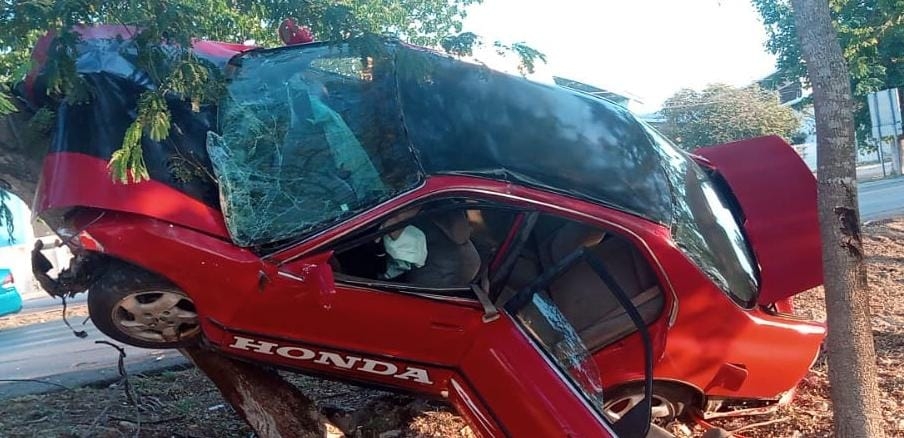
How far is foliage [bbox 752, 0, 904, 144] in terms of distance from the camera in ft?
56.0

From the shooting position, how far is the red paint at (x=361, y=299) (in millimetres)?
3008

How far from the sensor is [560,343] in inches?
132

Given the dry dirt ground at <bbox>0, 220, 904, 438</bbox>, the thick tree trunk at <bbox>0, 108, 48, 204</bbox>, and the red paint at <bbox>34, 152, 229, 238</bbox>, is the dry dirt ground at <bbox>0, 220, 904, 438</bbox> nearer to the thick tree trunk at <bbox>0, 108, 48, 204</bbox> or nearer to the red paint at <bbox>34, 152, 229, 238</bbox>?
the thick tree trunk at <bbox>0, 108, 48, 204</bbox>

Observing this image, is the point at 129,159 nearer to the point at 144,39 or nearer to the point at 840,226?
the point at 144,39

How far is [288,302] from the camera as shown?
10.3ft

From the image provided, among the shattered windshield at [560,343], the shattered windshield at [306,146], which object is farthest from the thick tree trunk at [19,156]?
the shattered windshield at [560,343]

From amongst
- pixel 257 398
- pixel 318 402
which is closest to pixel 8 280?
pixel 318 402

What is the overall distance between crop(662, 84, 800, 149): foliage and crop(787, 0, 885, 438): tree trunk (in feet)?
71.1

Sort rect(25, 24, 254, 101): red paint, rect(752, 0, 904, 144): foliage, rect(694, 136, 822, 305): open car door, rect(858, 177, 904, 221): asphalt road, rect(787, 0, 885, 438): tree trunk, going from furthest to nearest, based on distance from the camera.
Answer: rect(752, 0, 904, 144): foliage → rect(858, 177, 904, 221): asphalt road → rect(694, 136, 822, 305): open car door → rect(787, 0, 885, 438): tree trunk → rect(25, 24, 254, 101): red paint

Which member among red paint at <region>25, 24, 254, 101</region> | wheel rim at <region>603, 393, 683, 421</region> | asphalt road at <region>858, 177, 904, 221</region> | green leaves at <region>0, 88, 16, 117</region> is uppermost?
red paint at <region>25, 24, 254, 101</region>

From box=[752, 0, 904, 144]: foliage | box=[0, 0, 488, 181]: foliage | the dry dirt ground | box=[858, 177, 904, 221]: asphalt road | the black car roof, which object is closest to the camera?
box=[0, 0, 488, 181]: foliage

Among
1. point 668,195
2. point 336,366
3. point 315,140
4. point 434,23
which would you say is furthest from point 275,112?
point 434,23

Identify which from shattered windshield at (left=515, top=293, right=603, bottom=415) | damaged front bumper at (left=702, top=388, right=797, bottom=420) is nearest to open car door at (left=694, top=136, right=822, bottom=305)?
damaged front bumper at (left=702, top=388, right=797, bottom=420)

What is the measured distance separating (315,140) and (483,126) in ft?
2.54
